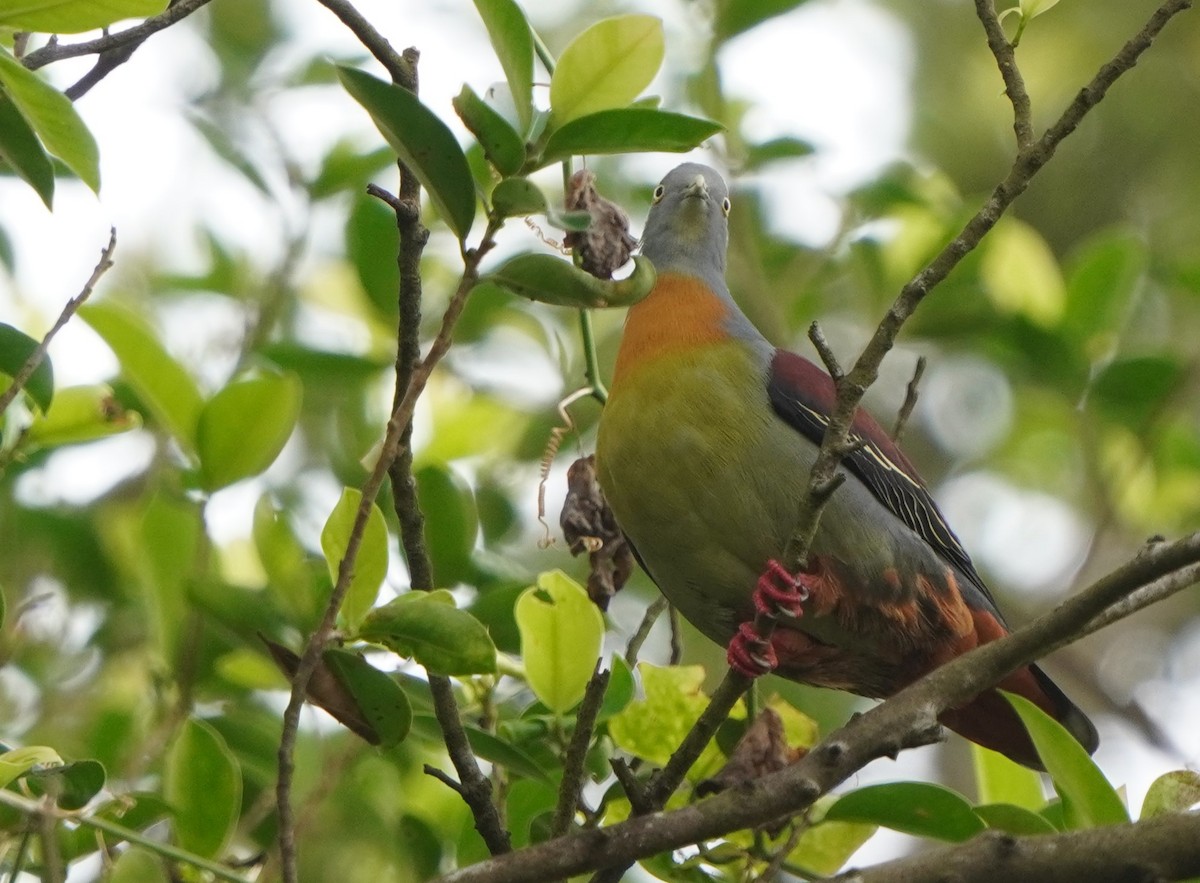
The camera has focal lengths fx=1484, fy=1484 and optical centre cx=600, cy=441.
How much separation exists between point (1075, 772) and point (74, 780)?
1.72 metres

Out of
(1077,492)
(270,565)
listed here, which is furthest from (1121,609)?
(1077,492)

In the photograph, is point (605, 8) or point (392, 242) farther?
point (605, 8)

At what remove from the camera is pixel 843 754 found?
2.58m

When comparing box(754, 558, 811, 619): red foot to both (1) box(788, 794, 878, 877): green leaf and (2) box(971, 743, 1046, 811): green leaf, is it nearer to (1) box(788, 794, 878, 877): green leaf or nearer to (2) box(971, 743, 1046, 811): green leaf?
(1) box(788, 794, 878, 877): green leaf

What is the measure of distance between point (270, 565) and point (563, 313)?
2.47 meters

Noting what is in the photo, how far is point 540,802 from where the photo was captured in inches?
124

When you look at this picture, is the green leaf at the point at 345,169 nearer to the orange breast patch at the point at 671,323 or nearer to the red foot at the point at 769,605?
the orange breast patch at the point at 671,323

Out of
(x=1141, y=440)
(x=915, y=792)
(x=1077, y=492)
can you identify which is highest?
(x=1077, y=492)

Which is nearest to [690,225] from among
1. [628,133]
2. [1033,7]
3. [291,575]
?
[1033,7]

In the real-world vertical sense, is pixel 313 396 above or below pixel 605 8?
below

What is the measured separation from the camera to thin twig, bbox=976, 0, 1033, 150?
103 inches

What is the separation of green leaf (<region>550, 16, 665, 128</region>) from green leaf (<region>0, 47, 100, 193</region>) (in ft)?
2.47

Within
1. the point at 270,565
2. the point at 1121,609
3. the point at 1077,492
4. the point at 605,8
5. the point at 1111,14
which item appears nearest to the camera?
the point at 1121,609

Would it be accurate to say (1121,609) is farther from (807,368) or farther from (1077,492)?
(1077,492)
